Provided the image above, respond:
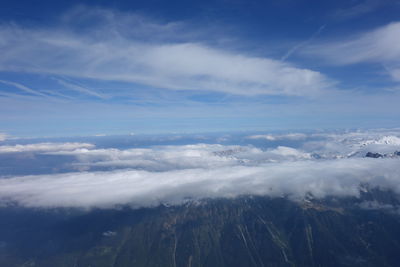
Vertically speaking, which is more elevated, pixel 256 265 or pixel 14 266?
pixel 14 266

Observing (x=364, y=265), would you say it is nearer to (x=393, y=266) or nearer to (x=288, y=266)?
(x=393, y=266)

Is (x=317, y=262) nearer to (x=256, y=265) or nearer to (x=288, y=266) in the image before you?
(x=288, y=266)

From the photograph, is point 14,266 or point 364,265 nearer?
point 364,265

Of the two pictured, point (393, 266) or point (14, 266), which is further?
point (14, 266)

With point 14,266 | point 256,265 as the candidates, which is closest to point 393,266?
point 256,265

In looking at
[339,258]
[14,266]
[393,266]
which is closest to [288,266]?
[339,258]

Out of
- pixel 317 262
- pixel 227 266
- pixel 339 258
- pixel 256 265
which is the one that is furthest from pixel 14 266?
pixel 339 258

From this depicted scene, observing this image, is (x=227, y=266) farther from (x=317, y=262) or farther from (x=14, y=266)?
(x=14, y=266)

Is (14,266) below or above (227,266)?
above
